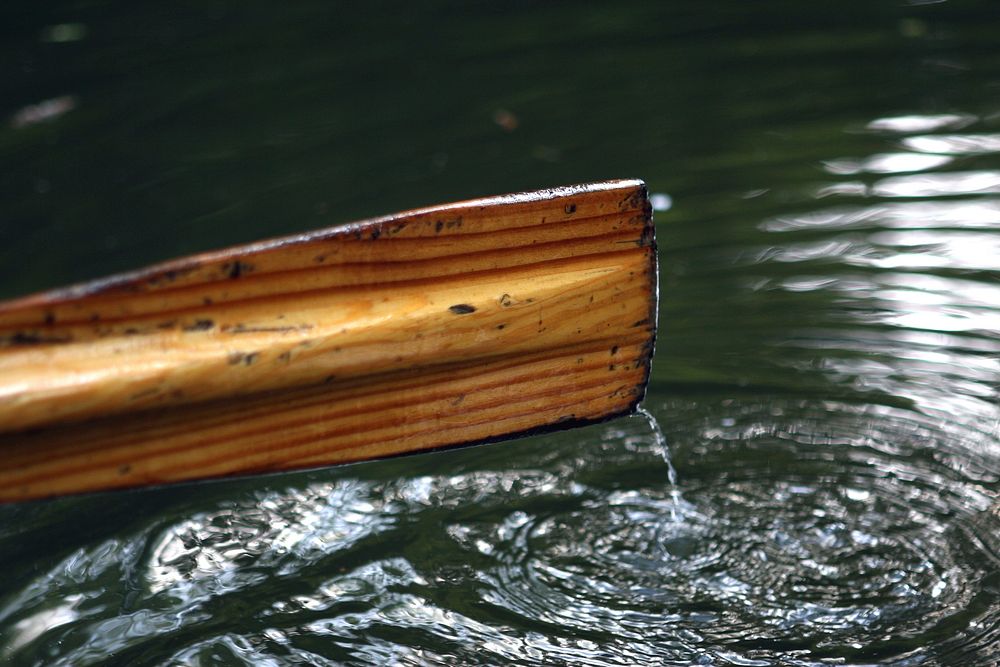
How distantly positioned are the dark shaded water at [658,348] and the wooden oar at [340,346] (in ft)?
1.46

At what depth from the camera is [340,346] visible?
6.26 ft

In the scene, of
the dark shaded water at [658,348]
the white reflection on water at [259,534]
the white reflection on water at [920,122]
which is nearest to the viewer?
the dark shaded water at [658,348]

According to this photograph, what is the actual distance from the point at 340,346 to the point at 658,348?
4.67 ft

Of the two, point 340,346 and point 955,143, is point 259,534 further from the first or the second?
point 955,143

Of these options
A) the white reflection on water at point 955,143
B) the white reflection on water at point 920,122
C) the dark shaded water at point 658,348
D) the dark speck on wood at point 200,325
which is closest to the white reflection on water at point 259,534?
the dark shaded water at point 658,348

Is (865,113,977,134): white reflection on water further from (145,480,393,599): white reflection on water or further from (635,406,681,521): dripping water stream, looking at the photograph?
(145,480,393,599): white reflection on water

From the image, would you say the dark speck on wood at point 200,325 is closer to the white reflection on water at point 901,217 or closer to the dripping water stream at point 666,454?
the dripping water stream at point 666,454

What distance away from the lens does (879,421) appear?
2770mm

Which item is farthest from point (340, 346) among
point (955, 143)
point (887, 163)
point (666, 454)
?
point (955, 143)

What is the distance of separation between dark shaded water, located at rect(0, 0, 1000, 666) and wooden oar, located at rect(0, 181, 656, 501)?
445mm

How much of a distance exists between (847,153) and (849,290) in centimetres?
103

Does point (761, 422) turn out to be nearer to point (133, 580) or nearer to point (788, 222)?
point (788, 222)

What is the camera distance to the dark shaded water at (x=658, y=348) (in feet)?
7.38

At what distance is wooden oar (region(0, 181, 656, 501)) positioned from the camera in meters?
1.75
